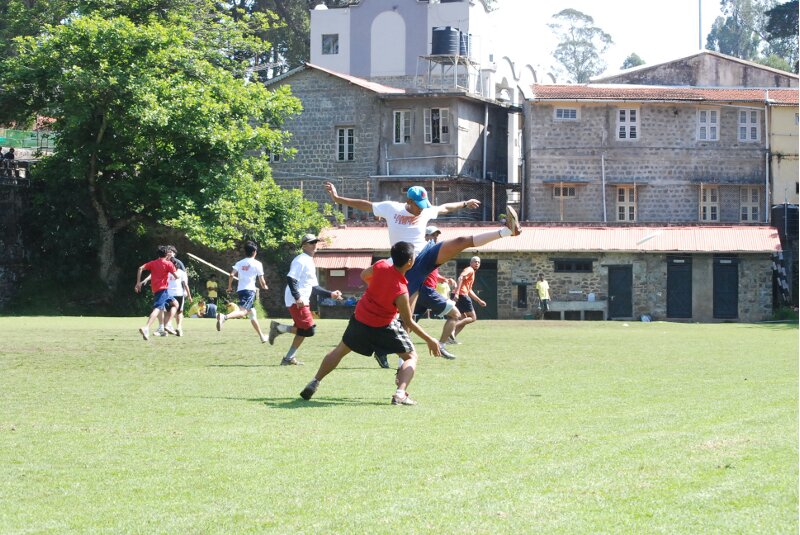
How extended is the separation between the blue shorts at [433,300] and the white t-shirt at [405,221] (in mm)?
764

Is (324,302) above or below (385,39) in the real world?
below

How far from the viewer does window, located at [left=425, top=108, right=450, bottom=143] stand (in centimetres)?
6016

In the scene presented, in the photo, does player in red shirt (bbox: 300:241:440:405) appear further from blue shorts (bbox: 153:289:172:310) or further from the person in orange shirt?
blue shorts (bbox: 153:289:172:310)

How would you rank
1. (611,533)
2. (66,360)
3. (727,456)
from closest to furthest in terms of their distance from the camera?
(611,533)
(727,456)
(66,360)

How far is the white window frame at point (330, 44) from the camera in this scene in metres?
73.6

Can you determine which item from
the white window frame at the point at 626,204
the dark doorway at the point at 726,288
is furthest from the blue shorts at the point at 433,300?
the white window frame at the point at 626,204

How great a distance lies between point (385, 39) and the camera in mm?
72625

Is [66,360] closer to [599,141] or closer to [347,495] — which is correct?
[347,495]

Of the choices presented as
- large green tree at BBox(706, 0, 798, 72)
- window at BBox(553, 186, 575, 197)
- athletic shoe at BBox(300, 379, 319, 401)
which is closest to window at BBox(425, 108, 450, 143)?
window at BBox(553, 186, 575, 197)

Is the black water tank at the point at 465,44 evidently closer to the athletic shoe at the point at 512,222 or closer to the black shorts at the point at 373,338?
the athletic shoe at the point at 512,222

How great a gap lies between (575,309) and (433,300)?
1421 inches

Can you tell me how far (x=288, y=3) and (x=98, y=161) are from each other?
3226cm

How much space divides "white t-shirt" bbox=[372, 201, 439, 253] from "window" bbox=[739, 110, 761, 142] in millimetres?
47025

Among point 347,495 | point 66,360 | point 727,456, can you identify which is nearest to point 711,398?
point 727,456
